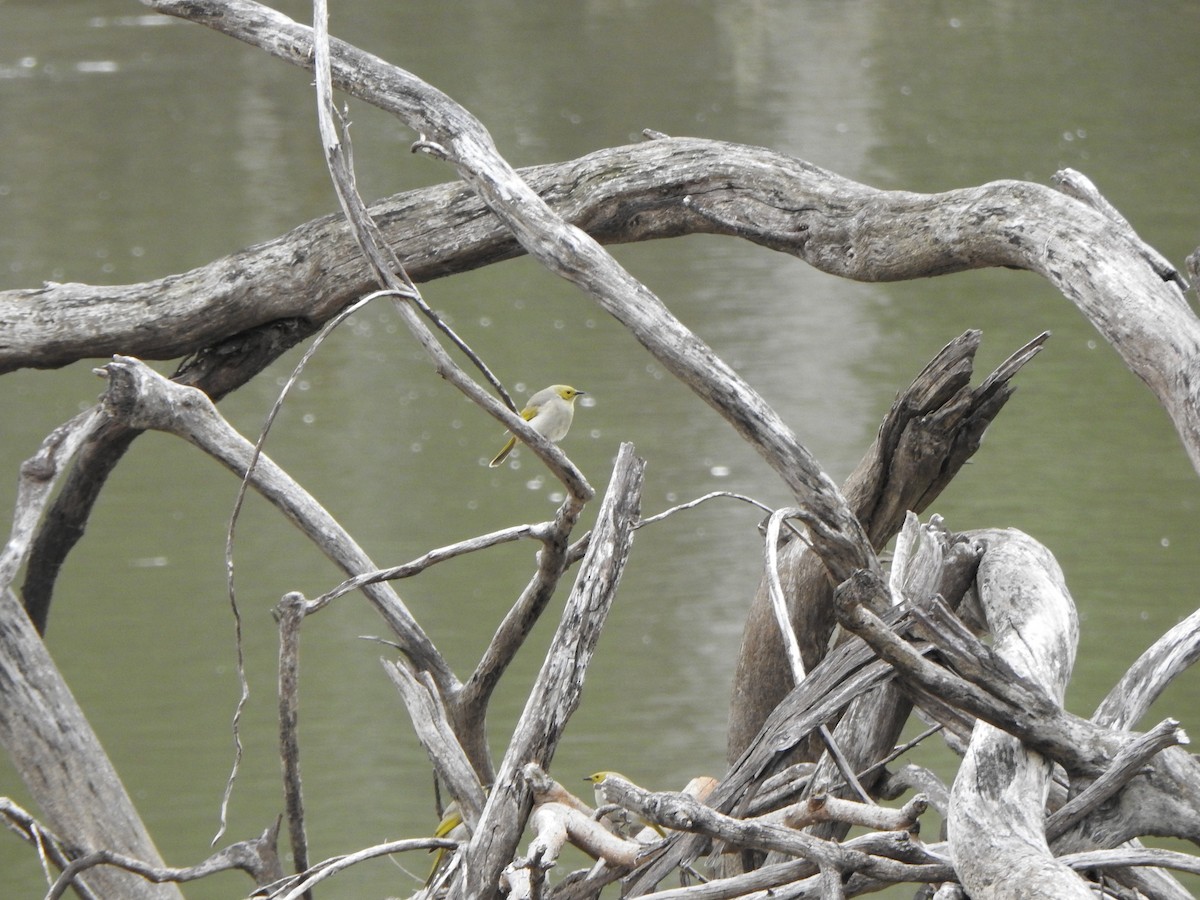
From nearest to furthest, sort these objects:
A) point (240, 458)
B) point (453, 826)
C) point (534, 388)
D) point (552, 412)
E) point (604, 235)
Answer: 1. point (453, 826)
2. point (240, 458)
3. point (604, 235)
4. point (552, 412)
5. point (534, 388)

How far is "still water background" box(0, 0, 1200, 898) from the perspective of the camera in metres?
5.62

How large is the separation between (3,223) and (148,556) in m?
4.87

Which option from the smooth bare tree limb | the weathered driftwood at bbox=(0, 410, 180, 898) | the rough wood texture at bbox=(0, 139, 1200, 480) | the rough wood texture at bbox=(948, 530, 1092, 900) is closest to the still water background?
the weathered driftwood at bbox=(0, 410, 180, 898)

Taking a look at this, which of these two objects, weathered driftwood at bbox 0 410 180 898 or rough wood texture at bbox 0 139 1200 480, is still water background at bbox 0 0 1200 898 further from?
rough wood texture at bbox 0 139 1200 480

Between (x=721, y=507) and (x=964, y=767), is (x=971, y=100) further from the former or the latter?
(x=964, y=767)

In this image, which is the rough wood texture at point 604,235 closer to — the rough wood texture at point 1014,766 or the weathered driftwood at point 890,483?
the weathered driftwood at point 890,483

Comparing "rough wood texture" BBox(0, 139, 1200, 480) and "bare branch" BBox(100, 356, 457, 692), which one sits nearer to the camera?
"rough wood texture" BBox(0, 139, 1200, 480)

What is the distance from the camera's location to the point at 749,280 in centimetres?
996

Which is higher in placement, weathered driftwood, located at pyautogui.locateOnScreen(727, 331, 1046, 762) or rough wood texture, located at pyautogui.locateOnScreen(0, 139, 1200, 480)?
rough wood texture, located at pyautogui.locateOnScreen(0, 139, 1200, 480)

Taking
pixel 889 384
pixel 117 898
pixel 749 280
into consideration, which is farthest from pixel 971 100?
pixel 117 898

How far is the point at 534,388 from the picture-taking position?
307 inches

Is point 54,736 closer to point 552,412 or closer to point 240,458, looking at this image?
point 240,458

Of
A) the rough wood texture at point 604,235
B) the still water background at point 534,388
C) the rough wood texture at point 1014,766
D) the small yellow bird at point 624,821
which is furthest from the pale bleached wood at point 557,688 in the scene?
the still water background at point 534,388

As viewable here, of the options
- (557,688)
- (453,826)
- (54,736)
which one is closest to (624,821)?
(557,688)
